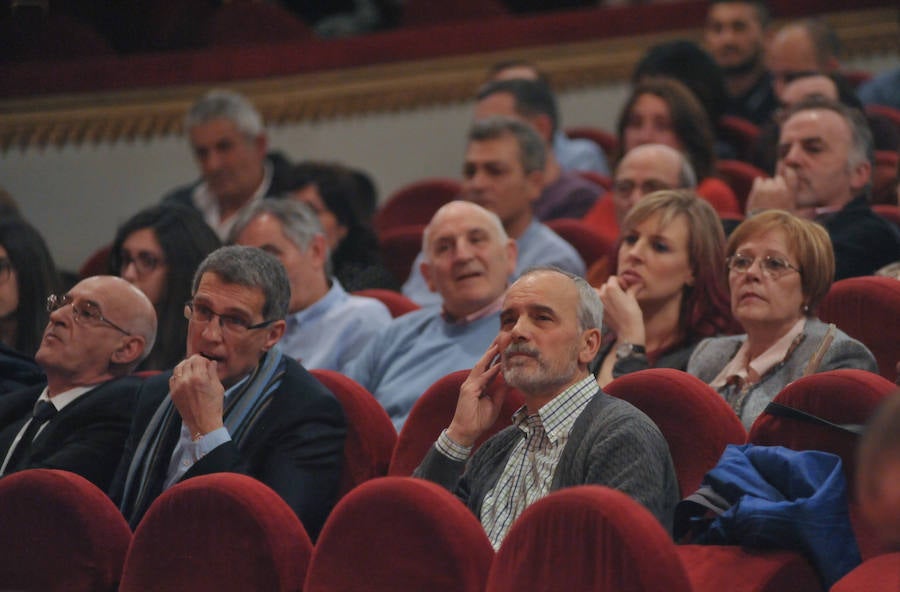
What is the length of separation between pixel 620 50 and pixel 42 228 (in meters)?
0.95

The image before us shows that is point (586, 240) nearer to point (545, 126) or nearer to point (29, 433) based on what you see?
point (545, 126)

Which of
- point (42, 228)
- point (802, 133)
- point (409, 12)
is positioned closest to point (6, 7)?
point (42, 228)

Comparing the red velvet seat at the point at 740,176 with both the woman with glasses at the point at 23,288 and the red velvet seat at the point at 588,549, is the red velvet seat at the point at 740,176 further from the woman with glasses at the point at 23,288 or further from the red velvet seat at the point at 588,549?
the red velvet seat at the point at 588,549

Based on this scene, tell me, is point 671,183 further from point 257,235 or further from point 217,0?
point 217,0

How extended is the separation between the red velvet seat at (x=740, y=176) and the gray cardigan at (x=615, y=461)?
84cm

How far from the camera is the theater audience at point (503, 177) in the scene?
5.26ft

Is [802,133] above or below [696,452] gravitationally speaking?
above

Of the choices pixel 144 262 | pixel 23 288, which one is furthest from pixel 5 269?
pixel 144 262

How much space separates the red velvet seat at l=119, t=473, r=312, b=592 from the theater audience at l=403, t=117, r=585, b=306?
655mm

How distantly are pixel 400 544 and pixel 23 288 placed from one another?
667mm

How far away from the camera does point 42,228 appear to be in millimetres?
2113

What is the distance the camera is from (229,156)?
184cm

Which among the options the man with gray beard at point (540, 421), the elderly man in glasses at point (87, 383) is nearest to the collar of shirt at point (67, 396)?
the elderly man in glasses at point (87, 383)

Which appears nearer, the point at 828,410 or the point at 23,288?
the point at 828,410
